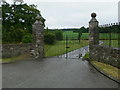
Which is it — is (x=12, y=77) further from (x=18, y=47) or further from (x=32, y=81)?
(x=18, y=47)

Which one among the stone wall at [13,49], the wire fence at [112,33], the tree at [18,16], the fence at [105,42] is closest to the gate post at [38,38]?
the stone wall at [13,49]

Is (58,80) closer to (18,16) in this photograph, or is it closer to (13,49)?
(13,49)

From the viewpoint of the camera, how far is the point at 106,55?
11.2m

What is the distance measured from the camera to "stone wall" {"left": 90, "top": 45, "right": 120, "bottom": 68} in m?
9.96

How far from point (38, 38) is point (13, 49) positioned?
88.7 inches

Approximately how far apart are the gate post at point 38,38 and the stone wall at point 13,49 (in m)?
0.64

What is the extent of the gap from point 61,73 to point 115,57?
10.9 ft

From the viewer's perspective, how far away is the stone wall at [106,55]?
996 centimetres

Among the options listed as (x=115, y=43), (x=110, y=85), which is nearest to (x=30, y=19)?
(x=115, y=43)

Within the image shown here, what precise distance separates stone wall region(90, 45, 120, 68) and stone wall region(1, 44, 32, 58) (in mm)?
5537

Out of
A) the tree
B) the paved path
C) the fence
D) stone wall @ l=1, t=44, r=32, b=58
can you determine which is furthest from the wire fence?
the tree

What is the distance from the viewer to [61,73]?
9.16 m

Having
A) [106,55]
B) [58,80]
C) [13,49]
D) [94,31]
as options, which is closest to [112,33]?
[106,55]

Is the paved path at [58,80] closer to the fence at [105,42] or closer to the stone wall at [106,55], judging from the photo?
the stone wall at [106,55]
